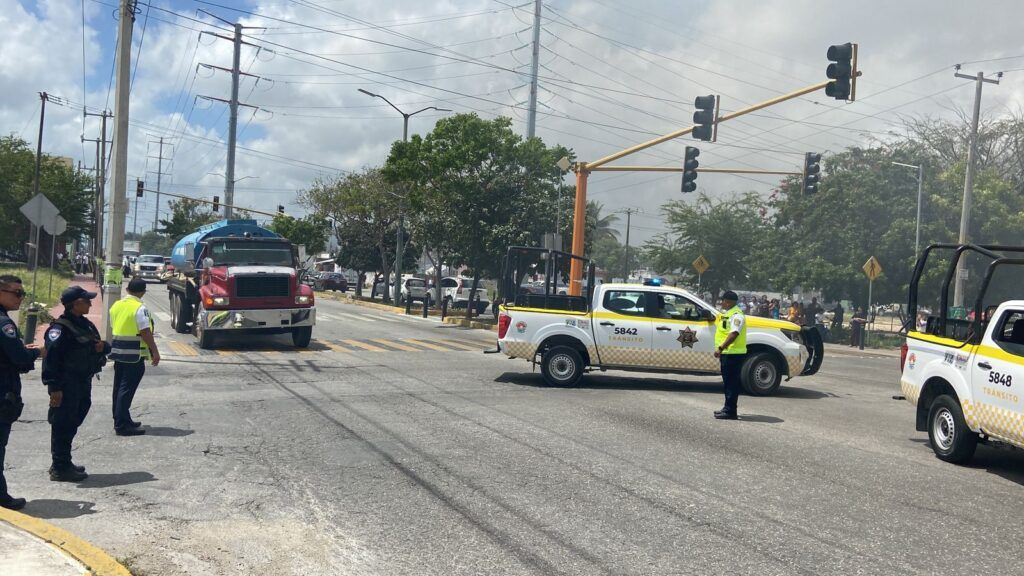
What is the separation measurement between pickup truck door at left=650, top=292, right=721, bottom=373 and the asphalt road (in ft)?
2.43

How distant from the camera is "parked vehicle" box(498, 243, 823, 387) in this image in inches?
566

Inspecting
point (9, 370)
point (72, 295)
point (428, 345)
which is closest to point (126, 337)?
point (72, 295)

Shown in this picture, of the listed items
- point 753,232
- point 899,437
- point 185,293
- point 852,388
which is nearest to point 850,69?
point 852,388

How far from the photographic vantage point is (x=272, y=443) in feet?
30.6

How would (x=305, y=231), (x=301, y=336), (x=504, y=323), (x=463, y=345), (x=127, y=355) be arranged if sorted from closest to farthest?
(x=127, y=355) < (x=504, y=323) < (x=301, y=336) < (x=463, y=345) < (x=305, y=231)

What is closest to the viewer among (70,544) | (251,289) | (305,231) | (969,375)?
(70,544)

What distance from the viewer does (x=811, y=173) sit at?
877 inches

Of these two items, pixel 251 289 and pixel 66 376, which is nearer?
pixel 66 376

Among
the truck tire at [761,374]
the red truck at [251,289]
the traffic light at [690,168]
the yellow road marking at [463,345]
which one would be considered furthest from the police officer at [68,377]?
the traffic light at [690,168]

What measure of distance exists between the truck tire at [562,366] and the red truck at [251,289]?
7082 mm

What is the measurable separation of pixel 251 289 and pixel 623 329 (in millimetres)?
8678

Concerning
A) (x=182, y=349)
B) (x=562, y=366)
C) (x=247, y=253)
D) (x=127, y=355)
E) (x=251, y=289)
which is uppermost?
(x=247, y=253)

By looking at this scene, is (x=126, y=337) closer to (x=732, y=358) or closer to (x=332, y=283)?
(x=732, y=358)

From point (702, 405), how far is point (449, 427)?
4321 millimetres
